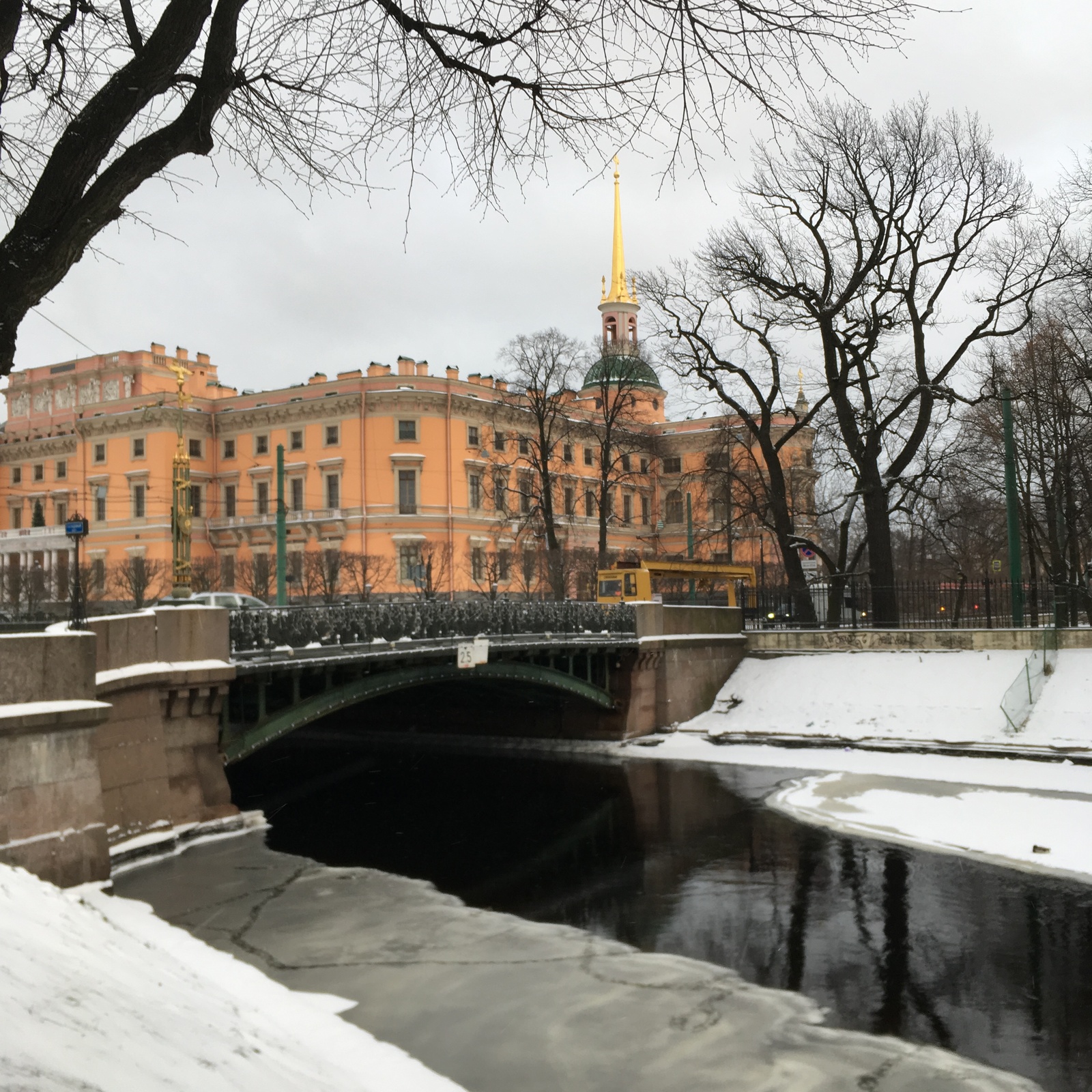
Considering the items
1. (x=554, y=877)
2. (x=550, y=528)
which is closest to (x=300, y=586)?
(x=550, y=528)

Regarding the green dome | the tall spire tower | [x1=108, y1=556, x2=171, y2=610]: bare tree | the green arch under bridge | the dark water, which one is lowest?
the dark water

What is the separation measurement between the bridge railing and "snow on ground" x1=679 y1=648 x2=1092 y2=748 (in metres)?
4.36

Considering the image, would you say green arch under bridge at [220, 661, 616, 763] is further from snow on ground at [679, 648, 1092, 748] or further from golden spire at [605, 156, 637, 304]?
golden spire at [605, 156, 637, 304]

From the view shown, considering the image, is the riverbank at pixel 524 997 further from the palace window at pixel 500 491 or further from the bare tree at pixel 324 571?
the palace window at pixel 500 491

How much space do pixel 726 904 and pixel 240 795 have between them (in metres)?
13.3

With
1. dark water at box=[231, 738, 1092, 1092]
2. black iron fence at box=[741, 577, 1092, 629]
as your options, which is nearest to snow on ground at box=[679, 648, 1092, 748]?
black iron fence at box=[741, 577, 1092, 629]

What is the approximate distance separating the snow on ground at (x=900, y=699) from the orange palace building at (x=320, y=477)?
19370mm

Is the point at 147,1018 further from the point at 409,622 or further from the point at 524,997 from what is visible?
the point at 409,622

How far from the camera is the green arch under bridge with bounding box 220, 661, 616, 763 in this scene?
56.3 ft

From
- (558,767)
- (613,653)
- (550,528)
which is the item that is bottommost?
(558,767)

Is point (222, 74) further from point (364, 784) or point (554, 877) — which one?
point (364, 784)

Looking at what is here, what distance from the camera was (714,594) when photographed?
37.1m

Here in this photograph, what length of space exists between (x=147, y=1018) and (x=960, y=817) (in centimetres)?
1542

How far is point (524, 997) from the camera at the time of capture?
33.1 feet
